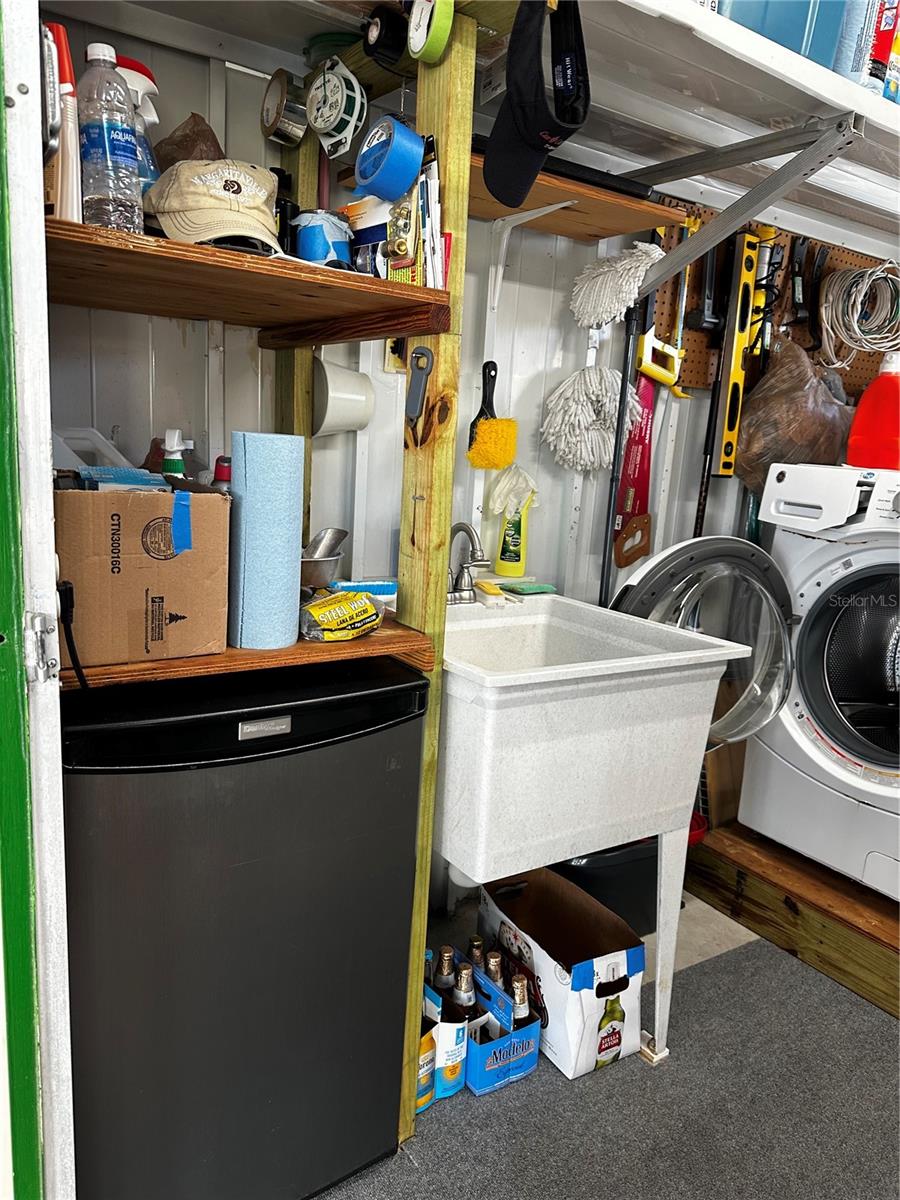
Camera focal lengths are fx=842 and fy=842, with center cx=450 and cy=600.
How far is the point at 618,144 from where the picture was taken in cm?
204

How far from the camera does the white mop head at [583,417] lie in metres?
2.23

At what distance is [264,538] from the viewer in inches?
49.5

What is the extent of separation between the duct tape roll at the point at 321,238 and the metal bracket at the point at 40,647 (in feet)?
2.36

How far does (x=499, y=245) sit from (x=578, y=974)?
169 cm

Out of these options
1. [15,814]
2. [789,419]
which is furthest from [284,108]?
[789,419]

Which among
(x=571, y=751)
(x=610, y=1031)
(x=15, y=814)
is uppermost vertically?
(x=15, y=814)

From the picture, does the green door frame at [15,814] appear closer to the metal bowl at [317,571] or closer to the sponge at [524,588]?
the metal bowl at [317,571]

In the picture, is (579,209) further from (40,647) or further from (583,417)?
(40,647)

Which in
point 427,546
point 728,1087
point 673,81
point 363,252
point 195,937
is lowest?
point 728,1087

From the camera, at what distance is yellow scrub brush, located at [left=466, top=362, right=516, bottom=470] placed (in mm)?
2082

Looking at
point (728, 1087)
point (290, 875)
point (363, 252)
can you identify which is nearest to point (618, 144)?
point (363, 252)

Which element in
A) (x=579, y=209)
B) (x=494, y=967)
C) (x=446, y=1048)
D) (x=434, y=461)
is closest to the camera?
(x=434, y=461)

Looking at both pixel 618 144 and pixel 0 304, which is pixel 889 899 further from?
pixel 0 304

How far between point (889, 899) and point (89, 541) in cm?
221
